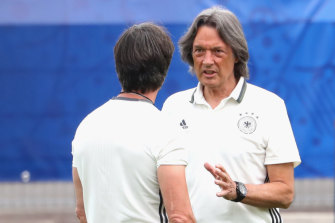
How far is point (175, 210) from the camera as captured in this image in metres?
2.64

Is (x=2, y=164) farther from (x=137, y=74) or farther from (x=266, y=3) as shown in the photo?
(x=137, y=74)

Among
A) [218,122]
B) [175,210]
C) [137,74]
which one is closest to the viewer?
[175,210]

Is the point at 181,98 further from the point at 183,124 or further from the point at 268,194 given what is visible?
the point at 268,194

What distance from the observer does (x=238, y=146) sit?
10.8 ft

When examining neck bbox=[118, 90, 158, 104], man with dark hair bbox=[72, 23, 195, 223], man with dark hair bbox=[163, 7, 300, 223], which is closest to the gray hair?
man with dark hair bbox=[163, 7, 300, 223]

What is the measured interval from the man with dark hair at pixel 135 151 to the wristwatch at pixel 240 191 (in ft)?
1.62

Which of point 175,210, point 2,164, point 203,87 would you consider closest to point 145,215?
point 175,210

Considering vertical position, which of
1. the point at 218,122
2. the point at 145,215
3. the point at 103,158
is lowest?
the point at 145,215

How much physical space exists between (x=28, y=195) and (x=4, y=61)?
152 cm

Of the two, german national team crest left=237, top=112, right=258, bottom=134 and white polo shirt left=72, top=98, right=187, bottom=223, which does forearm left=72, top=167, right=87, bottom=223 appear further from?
german national team crest left=237, top=112, right=258, bottom=134

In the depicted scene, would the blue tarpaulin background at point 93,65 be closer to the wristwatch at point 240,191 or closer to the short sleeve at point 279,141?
the short sleeve at point 279,141

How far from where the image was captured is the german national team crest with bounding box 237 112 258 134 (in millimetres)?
3297

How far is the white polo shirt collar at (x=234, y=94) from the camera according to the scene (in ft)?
11.2

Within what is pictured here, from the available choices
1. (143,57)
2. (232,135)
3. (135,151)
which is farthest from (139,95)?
(232,135)
